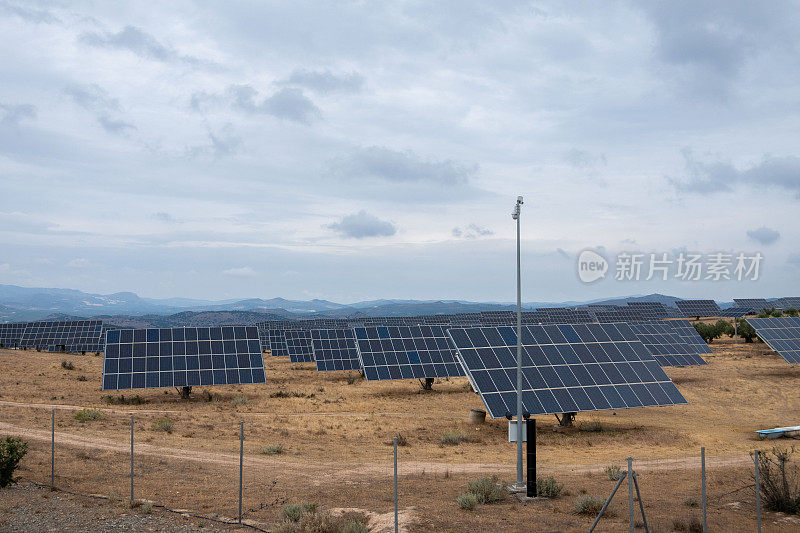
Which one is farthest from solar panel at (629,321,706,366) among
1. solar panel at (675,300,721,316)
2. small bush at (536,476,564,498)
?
solar panel at (675,300,721,316)

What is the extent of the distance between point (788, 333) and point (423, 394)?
34338 millimetres

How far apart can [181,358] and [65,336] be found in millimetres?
57335

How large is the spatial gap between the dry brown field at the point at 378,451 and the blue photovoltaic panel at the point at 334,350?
29.5ft

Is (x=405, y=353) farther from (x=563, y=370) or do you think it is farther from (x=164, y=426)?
(x=164, y=426)

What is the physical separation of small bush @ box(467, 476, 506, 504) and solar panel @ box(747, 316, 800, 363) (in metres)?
41.4

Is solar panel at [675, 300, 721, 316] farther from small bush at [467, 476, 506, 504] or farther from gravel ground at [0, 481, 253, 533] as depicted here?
gravel ground at [0, 481, 253, 533]

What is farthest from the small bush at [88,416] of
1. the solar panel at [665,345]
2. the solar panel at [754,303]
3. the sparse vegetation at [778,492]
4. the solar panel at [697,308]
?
the solar panel at [754,303]

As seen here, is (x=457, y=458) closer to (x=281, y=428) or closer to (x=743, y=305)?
(x=281, y=428)

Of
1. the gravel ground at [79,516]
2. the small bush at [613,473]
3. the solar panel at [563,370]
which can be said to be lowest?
the gravel ground at [79,516]

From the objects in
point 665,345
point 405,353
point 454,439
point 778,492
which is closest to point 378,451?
point 454,439

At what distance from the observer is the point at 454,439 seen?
2689 centimetres

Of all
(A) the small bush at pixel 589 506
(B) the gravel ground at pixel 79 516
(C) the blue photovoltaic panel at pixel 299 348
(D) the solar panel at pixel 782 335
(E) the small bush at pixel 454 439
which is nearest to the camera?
(B) the gravel ground at pixel 79 516

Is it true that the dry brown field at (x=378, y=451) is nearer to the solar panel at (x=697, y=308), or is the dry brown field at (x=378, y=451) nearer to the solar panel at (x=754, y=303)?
the solar panel at (x=697, y=308)

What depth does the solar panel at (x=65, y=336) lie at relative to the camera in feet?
274
